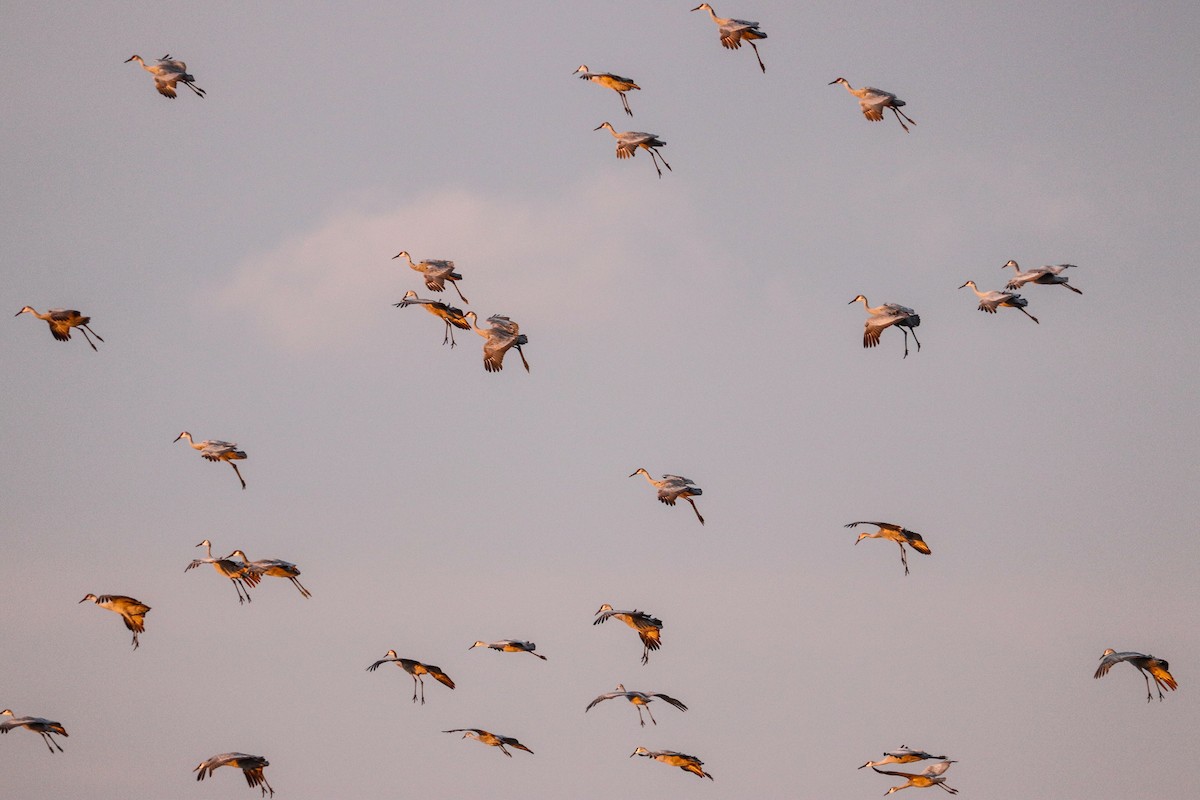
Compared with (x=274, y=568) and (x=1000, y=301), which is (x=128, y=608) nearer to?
(x=274, y=568)

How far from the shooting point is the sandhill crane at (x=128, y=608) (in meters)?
65.1

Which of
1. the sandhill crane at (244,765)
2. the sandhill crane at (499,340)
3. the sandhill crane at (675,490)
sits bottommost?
the sandhill crane at (244,765)

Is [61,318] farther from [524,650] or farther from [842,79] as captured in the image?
[842,79]

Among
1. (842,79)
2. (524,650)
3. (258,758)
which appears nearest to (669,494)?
(524,650)

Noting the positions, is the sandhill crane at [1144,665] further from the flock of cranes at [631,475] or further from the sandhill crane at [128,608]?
the sandhill crane at [128,608]

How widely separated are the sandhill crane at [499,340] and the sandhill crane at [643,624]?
1120 centimetres

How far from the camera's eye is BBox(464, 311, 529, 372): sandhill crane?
70188mm

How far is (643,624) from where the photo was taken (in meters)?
64.1

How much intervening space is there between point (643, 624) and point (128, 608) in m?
19.0

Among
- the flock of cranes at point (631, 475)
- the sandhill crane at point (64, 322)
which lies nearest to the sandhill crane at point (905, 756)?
the flock of cranes at point (631, 475)

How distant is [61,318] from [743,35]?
29.4 meters

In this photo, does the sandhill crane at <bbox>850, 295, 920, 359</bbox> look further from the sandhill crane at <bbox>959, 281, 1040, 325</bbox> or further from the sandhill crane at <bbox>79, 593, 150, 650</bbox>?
the sandhill crane at <bbox>79, 593, 150, 650</bbox>

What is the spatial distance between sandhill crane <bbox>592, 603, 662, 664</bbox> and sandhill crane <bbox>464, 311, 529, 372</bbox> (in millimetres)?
11205

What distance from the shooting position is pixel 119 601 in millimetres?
65125
